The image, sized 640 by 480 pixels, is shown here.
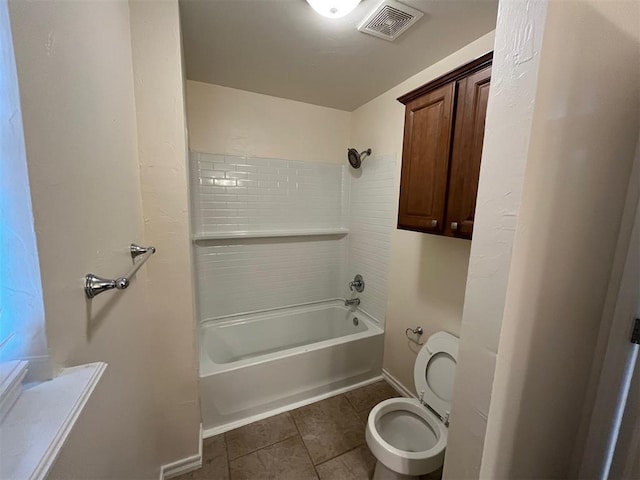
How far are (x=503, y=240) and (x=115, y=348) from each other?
→ 46.1 inches

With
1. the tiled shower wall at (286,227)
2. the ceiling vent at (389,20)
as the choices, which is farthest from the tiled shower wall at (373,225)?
the ceiling vent at (389,20)

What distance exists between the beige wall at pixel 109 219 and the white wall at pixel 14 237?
2 centimetres

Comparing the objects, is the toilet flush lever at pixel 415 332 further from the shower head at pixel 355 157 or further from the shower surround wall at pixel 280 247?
the shower head at pixel 355 157

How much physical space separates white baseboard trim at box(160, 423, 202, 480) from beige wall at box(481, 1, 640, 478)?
4.73ft

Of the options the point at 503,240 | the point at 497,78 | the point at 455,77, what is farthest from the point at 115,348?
the point at 455,77

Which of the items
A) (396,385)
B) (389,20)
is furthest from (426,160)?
(396,385)

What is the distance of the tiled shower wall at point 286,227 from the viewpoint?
2.12 metres

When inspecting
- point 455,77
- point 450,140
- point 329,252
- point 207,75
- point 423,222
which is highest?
point 207,75

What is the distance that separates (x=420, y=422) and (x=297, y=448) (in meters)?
0.75

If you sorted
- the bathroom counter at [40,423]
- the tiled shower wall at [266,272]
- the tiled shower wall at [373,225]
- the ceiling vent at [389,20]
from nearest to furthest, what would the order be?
the bathroom counter at [40,423], the ceiling vent at [389,20], the tiled shower wall at [373,225], the tiled shower wall at [266,272]

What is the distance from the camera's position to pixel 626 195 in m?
0.87

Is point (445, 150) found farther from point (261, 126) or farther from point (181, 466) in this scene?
point (181, 466)

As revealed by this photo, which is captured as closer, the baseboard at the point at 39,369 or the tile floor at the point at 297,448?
the baseboard at the point at 39,369

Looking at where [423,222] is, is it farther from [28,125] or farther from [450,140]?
[28,125]
